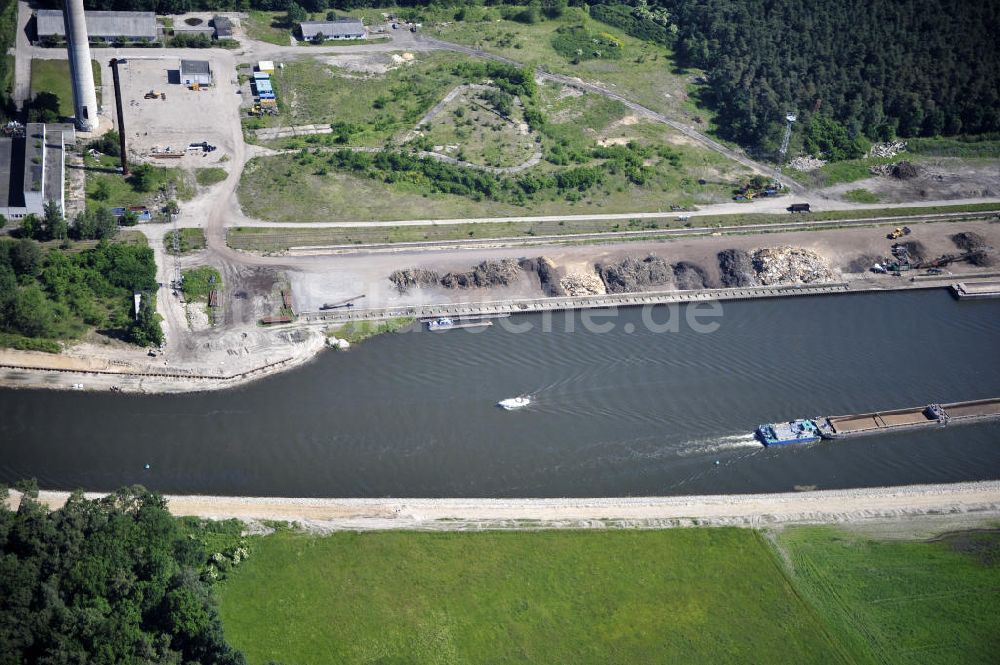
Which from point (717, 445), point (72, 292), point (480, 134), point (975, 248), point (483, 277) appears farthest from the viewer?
point (480, 134)

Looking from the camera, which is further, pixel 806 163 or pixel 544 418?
pixel 806 163

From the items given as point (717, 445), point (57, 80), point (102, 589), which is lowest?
point (717, 445)

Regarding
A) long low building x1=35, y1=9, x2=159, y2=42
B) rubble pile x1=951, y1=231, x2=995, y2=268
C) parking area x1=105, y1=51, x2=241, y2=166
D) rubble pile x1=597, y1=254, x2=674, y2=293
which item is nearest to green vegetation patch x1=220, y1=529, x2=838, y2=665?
rubble pile x1=597, y1=254, x2=674, y2=293

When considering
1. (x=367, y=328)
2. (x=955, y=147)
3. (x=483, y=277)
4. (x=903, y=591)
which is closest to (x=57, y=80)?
(x=367, y=328)

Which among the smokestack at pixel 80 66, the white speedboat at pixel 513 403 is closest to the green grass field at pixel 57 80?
the smokestack at pixel 80 66

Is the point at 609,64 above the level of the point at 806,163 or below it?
above

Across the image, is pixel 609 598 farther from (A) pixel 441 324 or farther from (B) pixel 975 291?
(B) pixel 975 291
